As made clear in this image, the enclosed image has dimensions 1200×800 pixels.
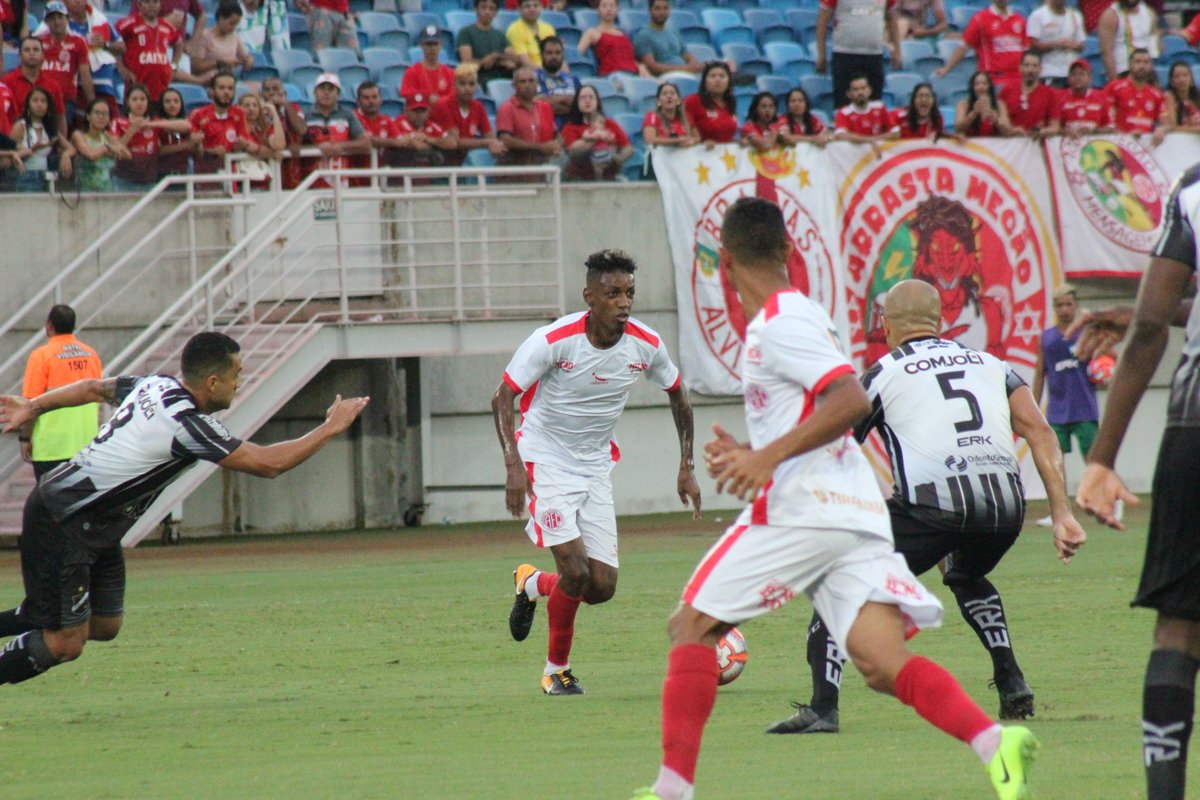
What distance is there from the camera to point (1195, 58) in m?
25.2

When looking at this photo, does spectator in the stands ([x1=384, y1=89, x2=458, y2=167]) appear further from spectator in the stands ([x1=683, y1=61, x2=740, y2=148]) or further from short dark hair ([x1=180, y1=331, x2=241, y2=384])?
short dark hair ([x1=180, y1=331, x2=241, y2=384])

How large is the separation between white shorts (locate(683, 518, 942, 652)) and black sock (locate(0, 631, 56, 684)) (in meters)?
3.89

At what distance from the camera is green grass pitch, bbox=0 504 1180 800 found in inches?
257

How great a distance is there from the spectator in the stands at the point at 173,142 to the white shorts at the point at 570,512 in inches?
397

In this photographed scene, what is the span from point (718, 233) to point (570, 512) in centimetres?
1161

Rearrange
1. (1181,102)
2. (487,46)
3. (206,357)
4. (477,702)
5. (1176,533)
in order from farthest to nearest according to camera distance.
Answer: (1181,102), (487,46), (477,702), (206,357), (1176,533)

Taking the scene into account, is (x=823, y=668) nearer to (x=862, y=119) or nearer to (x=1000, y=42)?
(x=862, y=119)

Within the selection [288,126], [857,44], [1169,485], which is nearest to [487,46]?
[288,126]

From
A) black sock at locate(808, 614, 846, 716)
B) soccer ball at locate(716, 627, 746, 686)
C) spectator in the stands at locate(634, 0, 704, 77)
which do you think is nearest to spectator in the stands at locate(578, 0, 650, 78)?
spectator in the stands at locate(634, 0, 704, 77)

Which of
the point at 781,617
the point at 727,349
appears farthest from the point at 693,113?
the point at 781,617

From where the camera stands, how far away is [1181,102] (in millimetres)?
22391

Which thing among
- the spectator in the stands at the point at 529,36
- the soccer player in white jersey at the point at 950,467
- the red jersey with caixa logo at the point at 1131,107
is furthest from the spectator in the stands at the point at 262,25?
the soccer player in white jersey at the point at 950,467

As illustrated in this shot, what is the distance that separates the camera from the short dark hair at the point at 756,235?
18.4ft

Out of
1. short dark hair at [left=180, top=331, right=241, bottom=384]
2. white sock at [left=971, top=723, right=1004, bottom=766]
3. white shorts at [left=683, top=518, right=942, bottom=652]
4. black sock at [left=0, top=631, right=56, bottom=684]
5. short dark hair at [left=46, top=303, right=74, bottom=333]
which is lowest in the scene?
black sock at [left=0, top=631, right=56, bottom=684]
